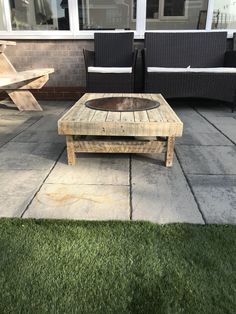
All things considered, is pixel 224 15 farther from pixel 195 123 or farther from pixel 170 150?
pixel 170 150

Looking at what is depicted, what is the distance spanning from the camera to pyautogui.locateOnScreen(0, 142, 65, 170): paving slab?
2570mm

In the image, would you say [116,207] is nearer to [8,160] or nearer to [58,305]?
[58,305]

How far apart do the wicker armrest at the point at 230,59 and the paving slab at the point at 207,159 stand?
1999 millimetres

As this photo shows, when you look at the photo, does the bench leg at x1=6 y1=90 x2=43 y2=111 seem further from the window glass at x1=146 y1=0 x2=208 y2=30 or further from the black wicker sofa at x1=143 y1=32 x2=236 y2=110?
the window glass at x1=146 y1=0 x2=208 y2=30

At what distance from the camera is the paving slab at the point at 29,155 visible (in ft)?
8.43

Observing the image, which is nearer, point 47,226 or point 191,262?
point 191,262

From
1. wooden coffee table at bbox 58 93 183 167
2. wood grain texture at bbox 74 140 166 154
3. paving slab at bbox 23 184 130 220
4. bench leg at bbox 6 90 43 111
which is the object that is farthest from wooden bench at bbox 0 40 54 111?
paving slab at bbox 23 184 130 220

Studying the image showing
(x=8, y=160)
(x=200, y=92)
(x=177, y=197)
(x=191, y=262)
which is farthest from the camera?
(x=200, y=92)

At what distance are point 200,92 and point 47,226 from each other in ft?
10.5

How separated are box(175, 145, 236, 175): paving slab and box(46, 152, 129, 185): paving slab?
519mm

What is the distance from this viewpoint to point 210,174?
240 cm

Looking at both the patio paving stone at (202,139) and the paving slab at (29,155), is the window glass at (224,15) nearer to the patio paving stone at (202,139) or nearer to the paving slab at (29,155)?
the patio paving stone at (202,139)

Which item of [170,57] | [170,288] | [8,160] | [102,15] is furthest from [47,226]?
[102,15]

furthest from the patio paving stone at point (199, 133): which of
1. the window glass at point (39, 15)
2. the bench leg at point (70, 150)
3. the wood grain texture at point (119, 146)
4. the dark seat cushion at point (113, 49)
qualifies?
the window glass at point (39, 15)
